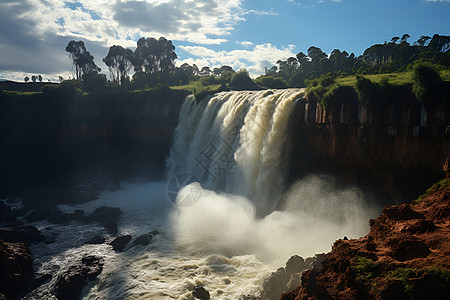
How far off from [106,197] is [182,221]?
43.2 ft

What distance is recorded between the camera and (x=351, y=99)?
58.2 feet

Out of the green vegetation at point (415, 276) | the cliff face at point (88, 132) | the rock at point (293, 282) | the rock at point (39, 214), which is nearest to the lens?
the green vegetation at point (415, 276)

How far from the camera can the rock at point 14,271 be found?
578 inches

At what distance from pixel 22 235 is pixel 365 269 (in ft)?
74.8

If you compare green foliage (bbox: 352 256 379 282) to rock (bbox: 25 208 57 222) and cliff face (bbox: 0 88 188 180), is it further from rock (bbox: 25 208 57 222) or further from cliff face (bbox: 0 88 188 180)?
cliff face (bbox: 0 88 188 180)

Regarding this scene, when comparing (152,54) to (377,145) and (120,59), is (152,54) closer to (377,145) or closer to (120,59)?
(120,59)

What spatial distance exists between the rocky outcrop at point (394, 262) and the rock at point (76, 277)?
11.0m

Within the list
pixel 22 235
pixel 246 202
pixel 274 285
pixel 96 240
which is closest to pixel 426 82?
pixel 274 285

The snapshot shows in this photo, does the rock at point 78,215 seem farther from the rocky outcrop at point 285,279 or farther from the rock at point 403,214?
the rock at point 403,214

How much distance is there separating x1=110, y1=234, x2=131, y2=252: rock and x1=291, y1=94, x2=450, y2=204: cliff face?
41.8ft

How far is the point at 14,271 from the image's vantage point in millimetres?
15492

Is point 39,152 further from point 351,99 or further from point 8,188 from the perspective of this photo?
point 351,99

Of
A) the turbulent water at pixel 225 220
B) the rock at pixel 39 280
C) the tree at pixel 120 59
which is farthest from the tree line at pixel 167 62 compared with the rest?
the rock at pixel 39 280

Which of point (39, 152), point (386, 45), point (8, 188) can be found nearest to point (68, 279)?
point (8, 188)
